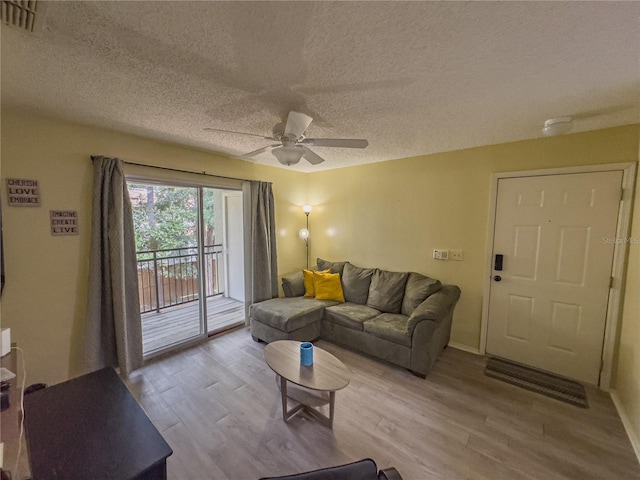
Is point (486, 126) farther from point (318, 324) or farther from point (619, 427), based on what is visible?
point (318, 324)

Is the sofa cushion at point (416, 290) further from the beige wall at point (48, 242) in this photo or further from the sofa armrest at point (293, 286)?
the beige wall at point (48, 242)

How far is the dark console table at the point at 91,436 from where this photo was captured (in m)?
0.95

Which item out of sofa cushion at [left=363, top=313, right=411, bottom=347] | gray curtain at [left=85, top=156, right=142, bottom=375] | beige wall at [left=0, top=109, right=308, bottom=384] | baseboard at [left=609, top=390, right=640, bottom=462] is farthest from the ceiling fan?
baseboard at [left=609, top=390, right=640, bottom=462]

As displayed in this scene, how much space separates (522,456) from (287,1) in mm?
2847

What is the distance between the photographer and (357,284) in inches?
138

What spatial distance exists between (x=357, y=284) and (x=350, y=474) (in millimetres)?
2769

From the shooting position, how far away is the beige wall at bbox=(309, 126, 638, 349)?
8.00ft

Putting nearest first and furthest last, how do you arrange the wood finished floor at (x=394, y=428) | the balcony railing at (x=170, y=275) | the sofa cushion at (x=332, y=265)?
the wood finished floor at (x=394, y=428)
the sofa cushion at (x=332, y=265)
the balcony railing at (x=170, y=275)

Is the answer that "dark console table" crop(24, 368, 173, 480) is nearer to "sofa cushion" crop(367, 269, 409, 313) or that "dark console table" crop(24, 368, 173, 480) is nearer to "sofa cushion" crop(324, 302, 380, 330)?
"sofa cushion" crop(324, 302, 380, 330)

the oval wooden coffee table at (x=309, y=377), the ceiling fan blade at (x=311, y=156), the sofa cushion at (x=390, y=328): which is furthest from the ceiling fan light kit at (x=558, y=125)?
the oval wooden coffee table at (x=309, y=377)

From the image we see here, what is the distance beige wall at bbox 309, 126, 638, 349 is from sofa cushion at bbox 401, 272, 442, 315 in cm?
22

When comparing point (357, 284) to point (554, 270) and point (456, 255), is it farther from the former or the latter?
point (554, 270)

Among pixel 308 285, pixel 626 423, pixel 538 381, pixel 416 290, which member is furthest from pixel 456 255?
pixel 308 285

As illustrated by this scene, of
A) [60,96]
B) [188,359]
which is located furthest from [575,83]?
[188,359]
